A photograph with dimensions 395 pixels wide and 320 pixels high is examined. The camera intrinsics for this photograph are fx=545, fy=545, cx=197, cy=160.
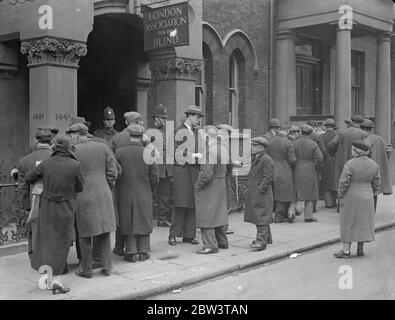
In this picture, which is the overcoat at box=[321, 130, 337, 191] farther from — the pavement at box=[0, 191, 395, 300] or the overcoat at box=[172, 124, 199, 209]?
the overcoat at box=[172, 124, 199, 209]

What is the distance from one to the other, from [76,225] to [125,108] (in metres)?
6.93

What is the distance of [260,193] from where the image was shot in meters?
8.45

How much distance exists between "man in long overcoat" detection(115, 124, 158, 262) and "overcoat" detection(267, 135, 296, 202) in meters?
4.03

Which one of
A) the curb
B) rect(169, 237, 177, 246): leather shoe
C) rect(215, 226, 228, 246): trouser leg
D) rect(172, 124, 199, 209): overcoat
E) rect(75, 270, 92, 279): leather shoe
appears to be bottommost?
the curb

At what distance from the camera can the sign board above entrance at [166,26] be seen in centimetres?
1039

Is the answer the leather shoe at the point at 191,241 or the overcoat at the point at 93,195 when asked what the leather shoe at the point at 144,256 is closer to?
the overcoat at the point at 93,195

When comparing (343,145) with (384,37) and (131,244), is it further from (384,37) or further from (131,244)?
(384,37)

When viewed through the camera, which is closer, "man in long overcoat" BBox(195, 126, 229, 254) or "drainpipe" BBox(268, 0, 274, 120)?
"man in long overcoat" BBox(195, 126, 229, 254)

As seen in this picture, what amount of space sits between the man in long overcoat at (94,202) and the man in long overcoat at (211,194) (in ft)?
5.33

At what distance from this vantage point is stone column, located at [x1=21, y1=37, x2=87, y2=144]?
923cm

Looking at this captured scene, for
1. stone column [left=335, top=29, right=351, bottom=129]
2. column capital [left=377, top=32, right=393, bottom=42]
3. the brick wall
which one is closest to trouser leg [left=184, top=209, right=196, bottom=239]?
the brick wall
